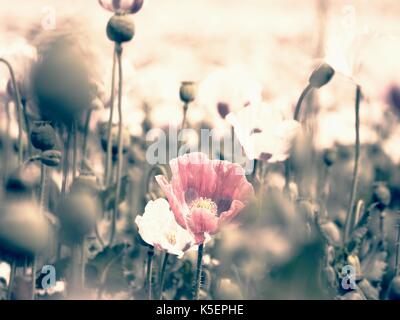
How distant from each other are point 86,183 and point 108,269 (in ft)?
0.36

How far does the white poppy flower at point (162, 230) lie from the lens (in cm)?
66

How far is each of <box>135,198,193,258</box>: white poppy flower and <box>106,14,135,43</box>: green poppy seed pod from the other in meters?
0.19

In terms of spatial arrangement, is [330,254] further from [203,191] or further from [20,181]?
[20,181]

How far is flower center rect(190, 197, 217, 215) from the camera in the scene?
0.67 meters

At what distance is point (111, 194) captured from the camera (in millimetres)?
879

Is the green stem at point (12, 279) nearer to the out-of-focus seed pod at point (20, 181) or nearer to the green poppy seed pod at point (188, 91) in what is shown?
the out-of-focus seed pod at point (20, 181)

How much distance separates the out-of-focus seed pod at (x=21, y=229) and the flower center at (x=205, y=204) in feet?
0.38

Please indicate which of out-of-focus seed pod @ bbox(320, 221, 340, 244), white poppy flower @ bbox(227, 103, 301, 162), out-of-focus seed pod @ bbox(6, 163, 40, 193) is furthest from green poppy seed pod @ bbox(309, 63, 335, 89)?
out-of-focus seed pod @ bbox(6, 163, 40, 193)

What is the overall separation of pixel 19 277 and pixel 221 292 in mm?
164

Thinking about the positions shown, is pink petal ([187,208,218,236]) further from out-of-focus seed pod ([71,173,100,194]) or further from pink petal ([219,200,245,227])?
out-of-focus seed pod ([71,173,100,194])

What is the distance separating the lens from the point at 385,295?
888 millimetres
